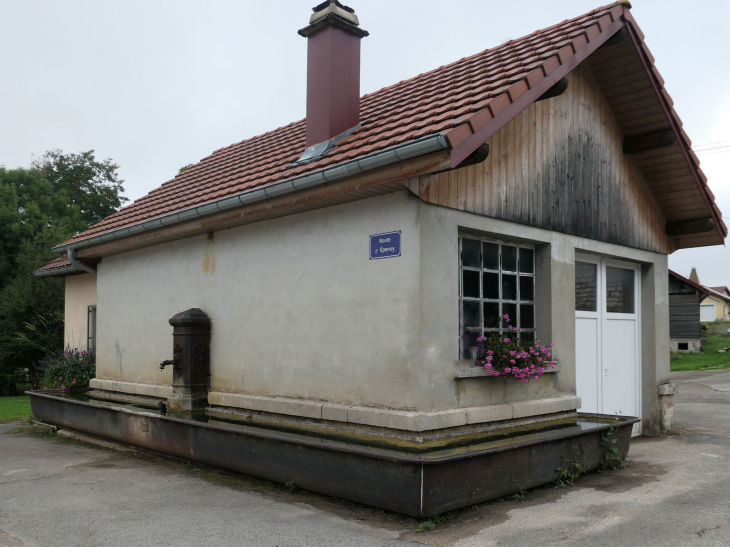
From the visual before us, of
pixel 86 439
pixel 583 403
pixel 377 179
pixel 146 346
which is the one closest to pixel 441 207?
pixel 377 179

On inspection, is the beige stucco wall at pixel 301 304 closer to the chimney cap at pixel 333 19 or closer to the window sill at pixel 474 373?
the window sill at pixel 474 373

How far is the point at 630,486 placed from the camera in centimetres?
662

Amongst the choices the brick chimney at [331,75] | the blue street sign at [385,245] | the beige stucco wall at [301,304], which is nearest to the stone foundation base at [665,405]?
the beige stucco wall at [301,304]

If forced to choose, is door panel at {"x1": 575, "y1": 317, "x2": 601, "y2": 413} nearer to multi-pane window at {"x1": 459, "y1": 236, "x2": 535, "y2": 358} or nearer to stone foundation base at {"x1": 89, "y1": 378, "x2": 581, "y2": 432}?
stone foundation base at {"x1": 89, "y1": 378, "x2": 581, "y2": 432}

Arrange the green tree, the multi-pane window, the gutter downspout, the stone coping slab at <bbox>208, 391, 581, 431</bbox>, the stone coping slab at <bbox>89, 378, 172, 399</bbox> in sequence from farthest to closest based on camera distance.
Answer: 1. the green tree
2. the gutter downspout
3. the stone coping slab at <bbox>89, 378, 172, 399</bbox>
4. the multi-pane window
5. the stone coping slab at <bbox>208, 391, 581, 431</bbox>

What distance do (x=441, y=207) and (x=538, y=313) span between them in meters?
2.24

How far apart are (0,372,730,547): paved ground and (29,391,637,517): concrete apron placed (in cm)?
18

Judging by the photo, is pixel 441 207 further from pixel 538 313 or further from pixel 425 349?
pixel 538 313

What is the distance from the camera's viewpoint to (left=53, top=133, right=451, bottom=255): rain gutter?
557 cm

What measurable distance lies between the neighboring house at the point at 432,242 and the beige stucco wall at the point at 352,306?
2 cm

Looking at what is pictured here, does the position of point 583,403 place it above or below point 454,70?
below

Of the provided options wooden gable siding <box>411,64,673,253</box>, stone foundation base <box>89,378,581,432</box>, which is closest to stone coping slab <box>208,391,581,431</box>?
stone foundation base <box>89,378,581,432</box>

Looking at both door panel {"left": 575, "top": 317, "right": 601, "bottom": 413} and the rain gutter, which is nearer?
the rain gutter

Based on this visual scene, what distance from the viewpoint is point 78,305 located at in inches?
535
